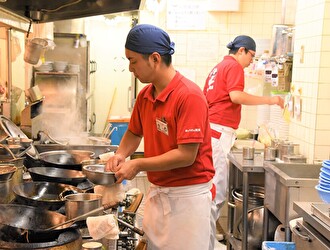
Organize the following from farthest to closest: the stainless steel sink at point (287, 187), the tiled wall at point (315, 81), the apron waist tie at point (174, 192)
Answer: the tiled wall at point (315, 81) < the stainless steel sink at point (287, 187) < the apron waist tie at point (174, 192)

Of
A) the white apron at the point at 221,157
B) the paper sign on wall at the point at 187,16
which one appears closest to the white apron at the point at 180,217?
the white apron at the point at 221,157

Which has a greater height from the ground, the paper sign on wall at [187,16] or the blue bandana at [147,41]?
the paper sign on wall at [187,16]

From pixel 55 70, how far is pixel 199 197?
4826 mm

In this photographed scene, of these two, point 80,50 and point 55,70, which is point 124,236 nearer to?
point 55,70

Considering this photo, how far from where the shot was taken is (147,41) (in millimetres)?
2203

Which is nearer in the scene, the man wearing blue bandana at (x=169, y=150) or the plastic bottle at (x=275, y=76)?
the man wearing blue bandana at (x=169, y=150)

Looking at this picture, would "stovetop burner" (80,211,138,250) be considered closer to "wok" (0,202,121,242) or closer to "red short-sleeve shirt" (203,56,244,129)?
"wok" (0,202,121,242)

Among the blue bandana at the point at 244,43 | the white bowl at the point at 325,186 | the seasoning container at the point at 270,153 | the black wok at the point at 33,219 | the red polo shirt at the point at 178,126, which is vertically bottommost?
the seasoning container at the point at 270,153

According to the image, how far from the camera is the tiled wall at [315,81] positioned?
136 inches

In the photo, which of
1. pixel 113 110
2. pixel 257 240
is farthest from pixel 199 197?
pixel 113 110

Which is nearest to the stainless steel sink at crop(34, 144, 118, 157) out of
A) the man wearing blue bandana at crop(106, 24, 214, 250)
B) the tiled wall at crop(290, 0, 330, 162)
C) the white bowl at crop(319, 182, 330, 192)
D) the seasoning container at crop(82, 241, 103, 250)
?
the man wearing blue bandana at crop(106, 24, 214, 250)

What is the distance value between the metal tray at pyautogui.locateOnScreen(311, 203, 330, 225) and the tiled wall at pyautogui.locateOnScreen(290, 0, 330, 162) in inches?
49.9

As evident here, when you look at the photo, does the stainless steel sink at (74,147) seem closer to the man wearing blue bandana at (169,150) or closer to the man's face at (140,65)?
the man wearing blue bandana at (169,150)

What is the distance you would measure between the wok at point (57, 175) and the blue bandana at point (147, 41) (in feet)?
2.81
